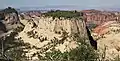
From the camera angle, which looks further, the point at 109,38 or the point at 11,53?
the point at 11,53

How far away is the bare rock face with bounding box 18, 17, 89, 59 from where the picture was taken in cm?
5015

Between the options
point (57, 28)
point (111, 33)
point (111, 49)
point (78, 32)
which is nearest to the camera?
point (111, 49)

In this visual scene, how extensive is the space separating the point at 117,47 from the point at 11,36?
1106 inches

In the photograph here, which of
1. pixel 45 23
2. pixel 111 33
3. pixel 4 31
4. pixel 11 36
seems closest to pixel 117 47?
pixel 111 33

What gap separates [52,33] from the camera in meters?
56.2

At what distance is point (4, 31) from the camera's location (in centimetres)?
6669

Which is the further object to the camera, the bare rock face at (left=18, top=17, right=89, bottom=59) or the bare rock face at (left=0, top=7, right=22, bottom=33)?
the bare rock face at (left=0, top=7, right=22, bottom=33)

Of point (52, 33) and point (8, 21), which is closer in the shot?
point (52, 33)

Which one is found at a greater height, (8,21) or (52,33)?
(52,33)

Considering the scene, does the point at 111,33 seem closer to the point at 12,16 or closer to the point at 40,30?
the point at 40,30

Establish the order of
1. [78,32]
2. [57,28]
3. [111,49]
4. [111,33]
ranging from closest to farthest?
[111,49] → [111,33] → [78,32] → [57,28]

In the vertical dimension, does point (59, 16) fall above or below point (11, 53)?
above

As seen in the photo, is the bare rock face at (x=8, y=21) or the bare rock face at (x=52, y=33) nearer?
the bare rock face at (x=52, y=33)

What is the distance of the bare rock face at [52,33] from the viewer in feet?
165
